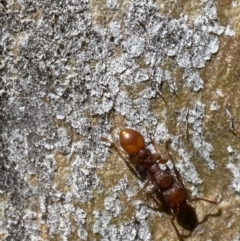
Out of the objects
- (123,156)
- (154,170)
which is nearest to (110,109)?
(123,156)

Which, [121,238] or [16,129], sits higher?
[16,129]

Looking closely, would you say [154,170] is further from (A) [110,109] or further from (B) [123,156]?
Answer: (A) [110,109]

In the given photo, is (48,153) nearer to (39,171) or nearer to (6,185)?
(39,171)

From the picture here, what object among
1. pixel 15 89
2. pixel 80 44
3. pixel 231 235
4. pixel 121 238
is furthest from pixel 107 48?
pixel 231 235

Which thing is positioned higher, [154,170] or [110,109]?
[110,109]
